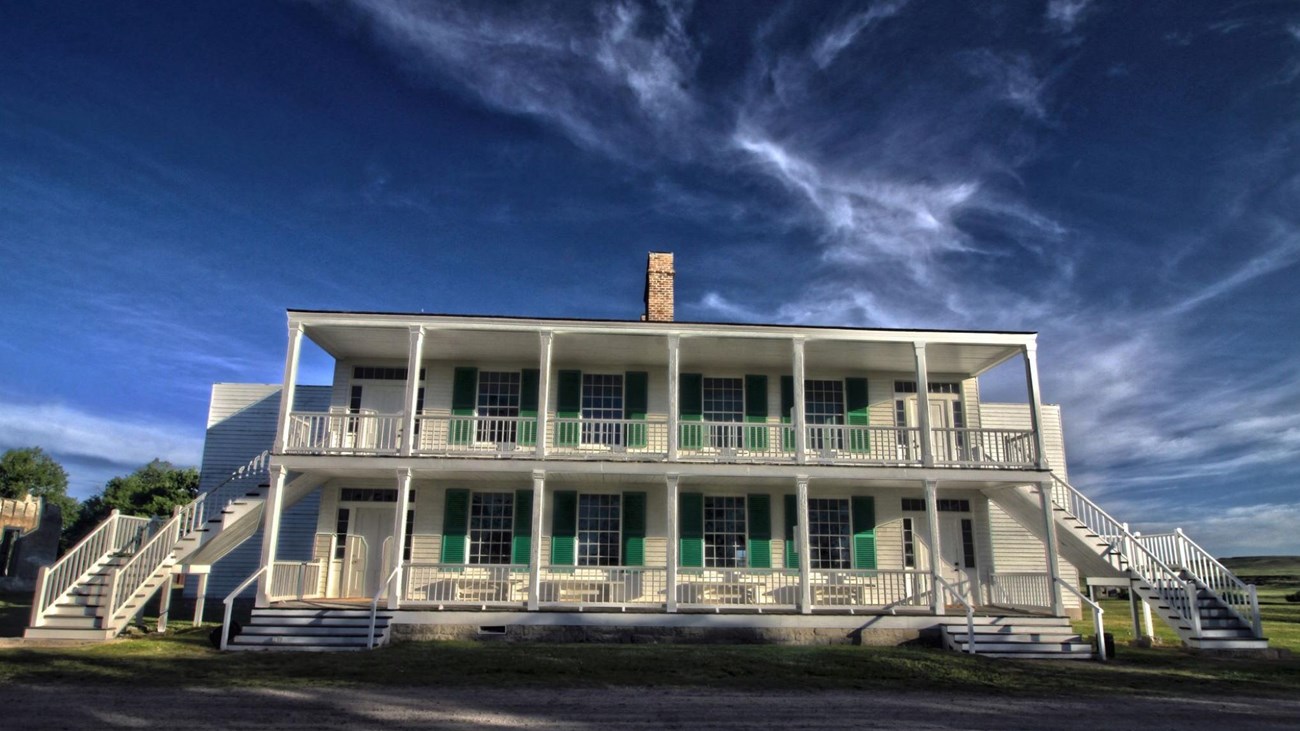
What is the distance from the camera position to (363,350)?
1844 centimetres

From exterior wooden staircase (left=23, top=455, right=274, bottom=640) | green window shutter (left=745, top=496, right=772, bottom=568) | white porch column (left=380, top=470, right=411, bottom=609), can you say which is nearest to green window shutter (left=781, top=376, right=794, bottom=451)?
green window shutter (left=745, top=496, right=772, bottom=568)

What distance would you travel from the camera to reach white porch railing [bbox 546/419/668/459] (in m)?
17.4

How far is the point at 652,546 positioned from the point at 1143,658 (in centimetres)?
932

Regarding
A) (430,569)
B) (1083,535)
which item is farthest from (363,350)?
(1083,535)

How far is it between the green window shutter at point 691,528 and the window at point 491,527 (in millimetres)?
3671

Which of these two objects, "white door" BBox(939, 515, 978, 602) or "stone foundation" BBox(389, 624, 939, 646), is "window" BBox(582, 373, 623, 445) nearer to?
"stone foundation" BBox(389, 624, 939, 646)

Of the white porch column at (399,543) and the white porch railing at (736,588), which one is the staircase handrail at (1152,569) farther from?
the white porch column at (399,543)

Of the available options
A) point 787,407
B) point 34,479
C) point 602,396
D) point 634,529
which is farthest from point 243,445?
point 34,479

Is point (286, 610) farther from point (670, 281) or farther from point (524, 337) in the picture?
point (670, 281)

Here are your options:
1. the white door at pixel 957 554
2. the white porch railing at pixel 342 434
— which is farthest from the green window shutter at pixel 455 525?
the white door at pixel 957 554

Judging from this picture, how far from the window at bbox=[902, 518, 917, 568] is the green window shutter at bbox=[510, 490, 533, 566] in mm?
8341

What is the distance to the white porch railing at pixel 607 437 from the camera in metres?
17.4

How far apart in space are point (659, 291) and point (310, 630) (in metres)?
10.1

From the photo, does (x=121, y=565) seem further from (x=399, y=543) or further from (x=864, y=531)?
(x=864, y=531)
